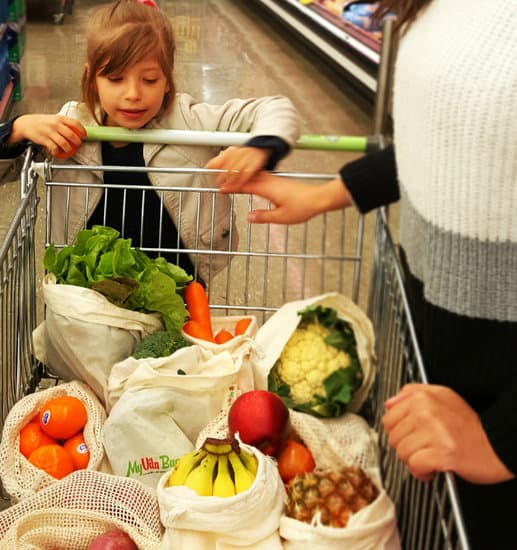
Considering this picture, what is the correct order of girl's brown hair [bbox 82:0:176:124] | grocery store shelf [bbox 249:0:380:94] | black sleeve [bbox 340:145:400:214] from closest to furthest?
black sleeve [bbox 340:145:400:214], girl's brown hair [bbox 82:0:176:124], grocery store shelf [bbox 249:0:380:94]

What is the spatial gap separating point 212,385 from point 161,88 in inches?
31.6

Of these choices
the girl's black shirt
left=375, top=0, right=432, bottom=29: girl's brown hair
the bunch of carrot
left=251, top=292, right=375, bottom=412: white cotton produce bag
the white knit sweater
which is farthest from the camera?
the girl's black shirt

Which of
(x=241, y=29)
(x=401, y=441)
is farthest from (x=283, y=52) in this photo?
(x=401, y=441)

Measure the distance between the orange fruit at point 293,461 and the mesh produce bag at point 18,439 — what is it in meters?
0.36

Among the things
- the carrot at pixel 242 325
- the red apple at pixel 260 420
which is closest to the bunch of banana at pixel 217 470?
the red apple at pixel 260 420

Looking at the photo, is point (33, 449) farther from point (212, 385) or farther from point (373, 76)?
point (373, 76)

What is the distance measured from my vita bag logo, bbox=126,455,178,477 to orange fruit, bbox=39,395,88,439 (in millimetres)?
166

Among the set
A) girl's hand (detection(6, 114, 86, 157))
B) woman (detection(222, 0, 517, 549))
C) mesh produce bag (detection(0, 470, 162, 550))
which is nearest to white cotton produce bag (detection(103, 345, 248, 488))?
mesh produce bag (detection(0, 470, 162, 550))

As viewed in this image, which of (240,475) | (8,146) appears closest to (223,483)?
(240,475)

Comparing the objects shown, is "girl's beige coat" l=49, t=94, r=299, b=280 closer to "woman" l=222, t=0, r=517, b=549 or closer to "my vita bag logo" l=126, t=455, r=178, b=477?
"my vita bag logo" l=126, t=455, r=178, b=477

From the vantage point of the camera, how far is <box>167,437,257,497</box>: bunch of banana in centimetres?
146

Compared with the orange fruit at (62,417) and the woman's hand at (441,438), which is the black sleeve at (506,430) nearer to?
the woman's hand at (441,438)

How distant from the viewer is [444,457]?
104 centimetres

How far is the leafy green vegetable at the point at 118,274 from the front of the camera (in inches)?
72.6
